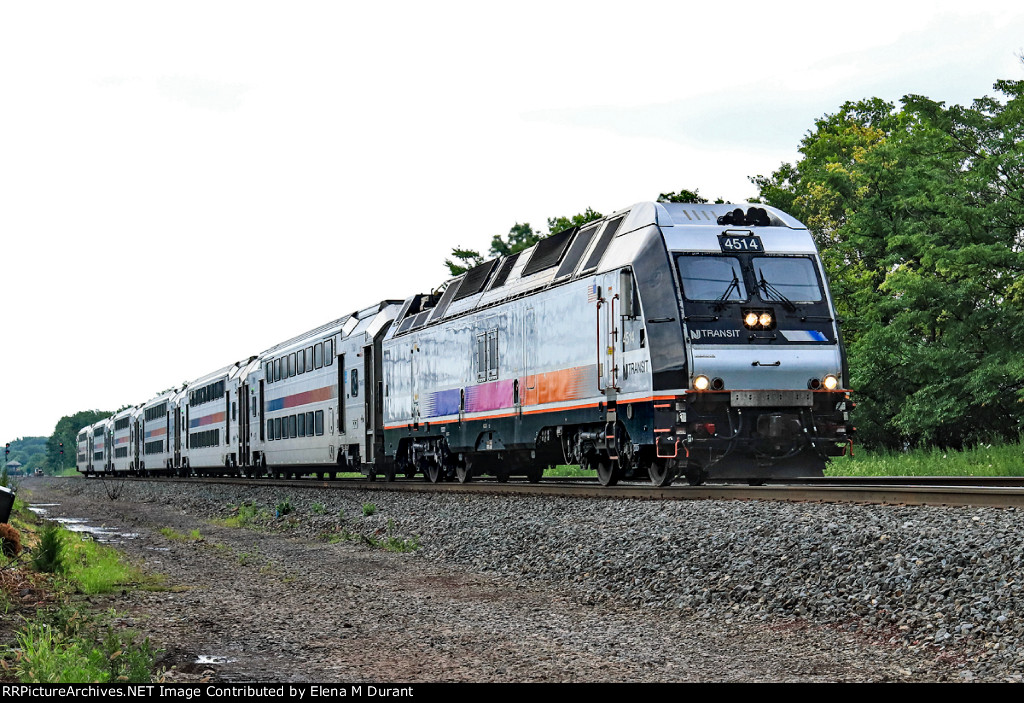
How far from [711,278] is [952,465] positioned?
7.85 meters

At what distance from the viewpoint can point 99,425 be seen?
273 ft

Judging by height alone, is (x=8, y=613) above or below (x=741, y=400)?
below

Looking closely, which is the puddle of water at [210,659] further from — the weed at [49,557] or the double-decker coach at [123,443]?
the double-decker coach at [123,443]

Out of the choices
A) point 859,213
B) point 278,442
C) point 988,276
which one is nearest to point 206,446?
point 278,442

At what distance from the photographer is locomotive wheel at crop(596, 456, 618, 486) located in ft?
56.4

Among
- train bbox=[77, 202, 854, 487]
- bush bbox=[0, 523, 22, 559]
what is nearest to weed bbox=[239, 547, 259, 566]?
bush bbox=[0, 523, 22, 559]

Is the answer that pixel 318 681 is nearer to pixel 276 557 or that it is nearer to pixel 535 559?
pixel 535 559

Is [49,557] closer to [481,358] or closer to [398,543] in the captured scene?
[398,543]

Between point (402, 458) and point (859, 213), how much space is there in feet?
49.4

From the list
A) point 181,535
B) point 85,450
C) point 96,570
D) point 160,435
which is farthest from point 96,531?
point 85,450

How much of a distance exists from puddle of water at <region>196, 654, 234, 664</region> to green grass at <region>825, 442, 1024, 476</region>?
576 inches

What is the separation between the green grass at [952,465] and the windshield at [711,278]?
6488 mm

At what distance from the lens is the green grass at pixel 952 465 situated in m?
18.6

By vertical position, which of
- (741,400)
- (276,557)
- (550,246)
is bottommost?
(276,557)
